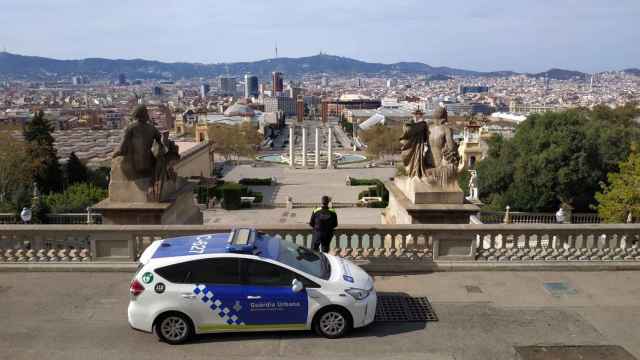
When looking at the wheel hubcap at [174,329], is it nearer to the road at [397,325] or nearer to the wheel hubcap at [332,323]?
the road at [397,325]

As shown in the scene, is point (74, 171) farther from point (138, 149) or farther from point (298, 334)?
point (298, 334)

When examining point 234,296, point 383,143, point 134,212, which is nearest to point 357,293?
point 234,296

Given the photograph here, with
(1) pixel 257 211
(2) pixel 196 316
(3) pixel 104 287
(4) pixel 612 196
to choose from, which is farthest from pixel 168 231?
(1) pixel 257 211

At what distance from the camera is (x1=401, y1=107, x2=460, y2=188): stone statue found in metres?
12.6

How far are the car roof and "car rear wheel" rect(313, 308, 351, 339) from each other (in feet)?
3.68

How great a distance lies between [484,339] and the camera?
28.3 ft

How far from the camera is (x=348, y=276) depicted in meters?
8.83

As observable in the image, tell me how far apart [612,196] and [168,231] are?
2336 cm

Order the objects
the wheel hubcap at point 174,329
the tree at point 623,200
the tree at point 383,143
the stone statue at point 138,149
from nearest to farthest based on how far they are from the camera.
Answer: the wheel hubcap at point 174,329 → the stone statue at point 138,149 → the tree at point 623,200 → the tree at point 383,143

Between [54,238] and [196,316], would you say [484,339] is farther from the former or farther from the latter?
[54,238]

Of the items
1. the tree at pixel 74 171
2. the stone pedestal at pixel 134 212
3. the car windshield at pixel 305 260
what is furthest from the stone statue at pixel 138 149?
the tree at pixel 74 171

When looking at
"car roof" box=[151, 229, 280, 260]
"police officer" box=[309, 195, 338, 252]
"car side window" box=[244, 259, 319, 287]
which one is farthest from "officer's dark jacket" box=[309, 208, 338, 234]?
"car side window" box=[244, 259, 319, 287]

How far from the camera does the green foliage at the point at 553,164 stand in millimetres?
40062

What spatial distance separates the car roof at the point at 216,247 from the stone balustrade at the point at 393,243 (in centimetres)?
234
